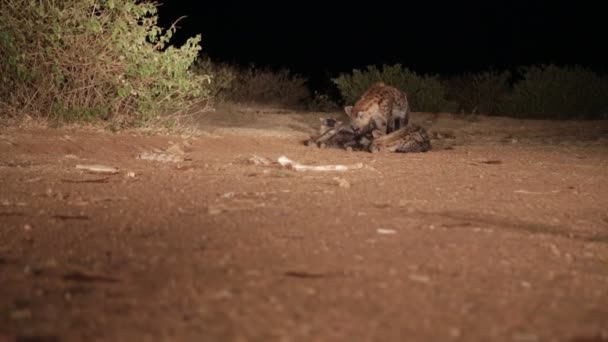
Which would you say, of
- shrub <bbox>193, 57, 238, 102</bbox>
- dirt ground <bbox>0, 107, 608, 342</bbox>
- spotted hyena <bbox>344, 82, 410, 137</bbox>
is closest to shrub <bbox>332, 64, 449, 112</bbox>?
shrub <bbox>193, 57, 238, 102</bbox>

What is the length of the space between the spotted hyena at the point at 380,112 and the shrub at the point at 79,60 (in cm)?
230

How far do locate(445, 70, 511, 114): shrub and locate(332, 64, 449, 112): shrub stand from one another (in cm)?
151

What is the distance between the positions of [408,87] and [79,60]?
8.92 meters

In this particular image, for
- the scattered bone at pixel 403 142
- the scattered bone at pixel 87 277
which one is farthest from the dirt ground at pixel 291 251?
the scattered bone at pixel 403 142

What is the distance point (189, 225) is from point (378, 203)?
163cm

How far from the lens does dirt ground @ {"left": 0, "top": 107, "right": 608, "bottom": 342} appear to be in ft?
9.30

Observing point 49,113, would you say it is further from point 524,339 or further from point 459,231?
point 524,339

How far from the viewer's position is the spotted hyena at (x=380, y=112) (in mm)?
10594

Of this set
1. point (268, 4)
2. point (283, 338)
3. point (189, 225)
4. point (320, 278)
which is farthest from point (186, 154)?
point (268, 4)

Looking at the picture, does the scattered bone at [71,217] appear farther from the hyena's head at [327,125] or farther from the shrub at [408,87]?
the shrub at [408,87]

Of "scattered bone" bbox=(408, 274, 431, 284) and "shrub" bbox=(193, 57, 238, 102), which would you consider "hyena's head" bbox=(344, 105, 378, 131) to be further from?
"scattered bone" bbox=(408, 274, 431, 284)

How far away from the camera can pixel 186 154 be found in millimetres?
8922

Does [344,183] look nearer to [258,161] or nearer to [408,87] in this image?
[258,161]

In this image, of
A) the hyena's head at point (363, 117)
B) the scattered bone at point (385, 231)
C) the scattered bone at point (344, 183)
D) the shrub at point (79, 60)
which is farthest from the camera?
the hyena's head at point (363, 117)
